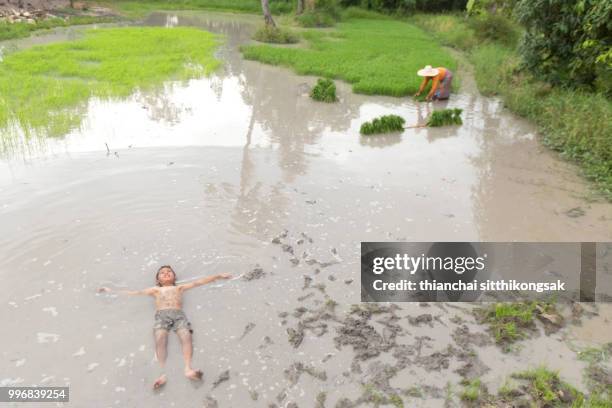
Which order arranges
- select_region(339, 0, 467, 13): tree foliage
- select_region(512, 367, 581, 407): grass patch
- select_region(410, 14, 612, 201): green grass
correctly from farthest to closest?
select_region(339, 0, 467, 13): tree foliage < select_region(410, 14, 612, 201): green grass < select_region(512, 367, 581, 407): grass patch

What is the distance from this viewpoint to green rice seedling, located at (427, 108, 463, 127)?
8.18 meters

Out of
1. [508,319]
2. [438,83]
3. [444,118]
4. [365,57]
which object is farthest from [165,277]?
[365,57]

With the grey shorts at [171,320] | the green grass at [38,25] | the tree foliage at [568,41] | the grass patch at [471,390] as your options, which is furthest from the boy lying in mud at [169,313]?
the green grass at [38,25]

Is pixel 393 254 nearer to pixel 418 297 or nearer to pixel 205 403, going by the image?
pixel 418 297

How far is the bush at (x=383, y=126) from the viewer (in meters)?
7.66

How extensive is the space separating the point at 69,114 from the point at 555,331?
7.88 metres

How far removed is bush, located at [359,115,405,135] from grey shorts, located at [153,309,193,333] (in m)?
5.06

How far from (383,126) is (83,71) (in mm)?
7278

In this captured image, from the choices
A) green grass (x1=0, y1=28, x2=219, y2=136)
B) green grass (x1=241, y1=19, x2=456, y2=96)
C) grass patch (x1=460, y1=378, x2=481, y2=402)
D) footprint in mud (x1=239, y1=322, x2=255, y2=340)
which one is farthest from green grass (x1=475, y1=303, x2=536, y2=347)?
green grass (x1=241, y1=19, x2=456, y2=96)

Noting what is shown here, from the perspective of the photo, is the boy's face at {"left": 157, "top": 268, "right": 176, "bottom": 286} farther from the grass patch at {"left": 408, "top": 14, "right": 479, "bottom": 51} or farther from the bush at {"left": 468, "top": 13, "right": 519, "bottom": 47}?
the bush at {"left": 468, "top": 13, "right": 519, "bottom": 47}

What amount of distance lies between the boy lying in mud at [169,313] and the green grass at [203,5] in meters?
24.6

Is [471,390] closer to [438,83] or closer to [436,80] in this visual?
[436,80]

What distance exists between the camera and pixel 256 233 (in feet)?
15.6

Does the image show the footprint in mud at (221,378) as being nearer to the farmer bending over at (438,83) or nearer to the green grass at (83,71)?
the green grass at (83,71)
